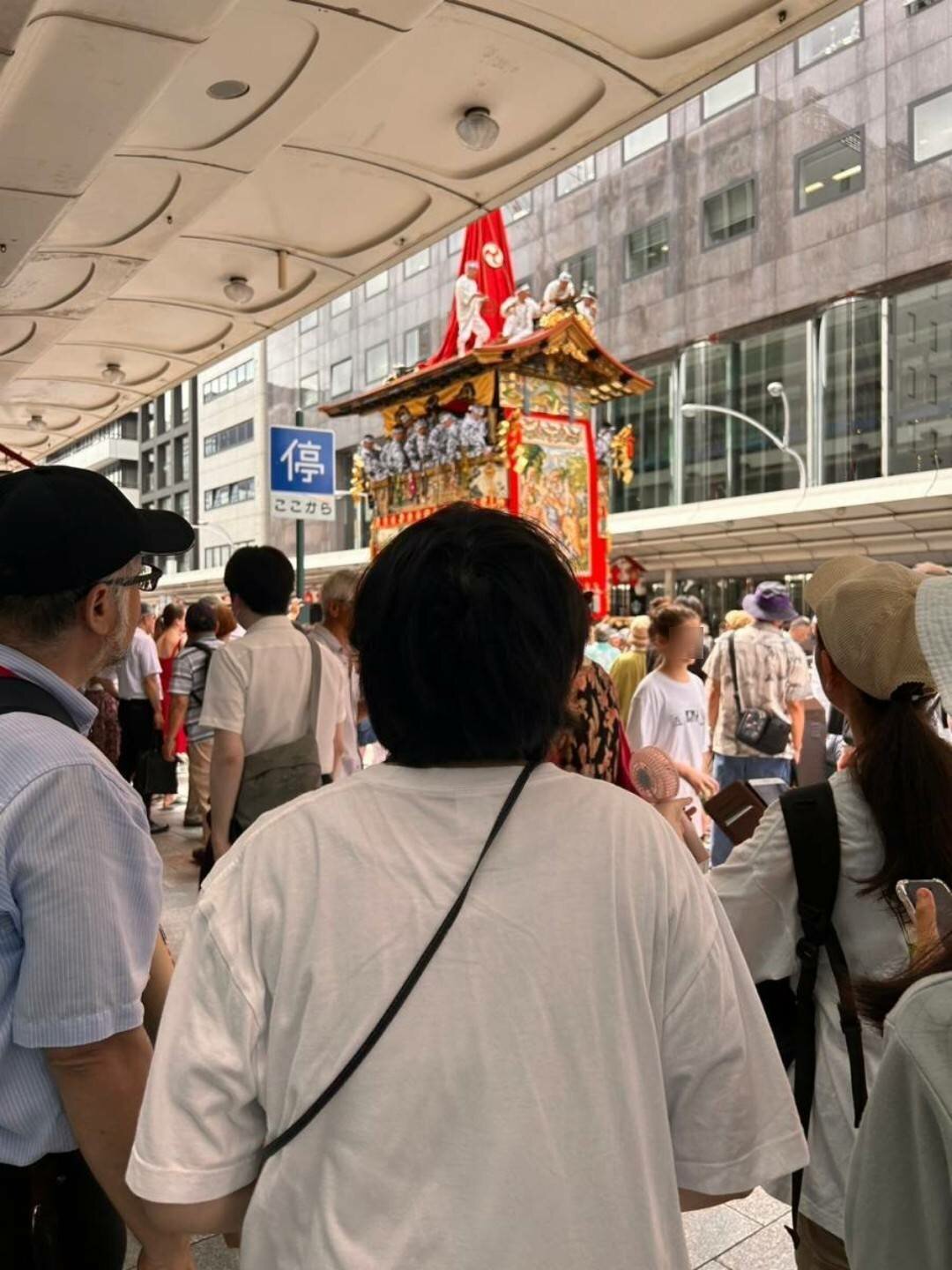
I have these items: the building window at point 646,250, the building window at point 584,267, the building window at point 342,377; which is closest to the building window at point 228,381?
the building window at point 342,377

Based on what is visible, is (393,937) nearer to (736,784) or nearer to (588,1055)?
(588,1055)

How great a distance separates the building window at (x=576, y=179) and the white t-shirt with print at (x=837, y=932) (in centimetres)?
3767

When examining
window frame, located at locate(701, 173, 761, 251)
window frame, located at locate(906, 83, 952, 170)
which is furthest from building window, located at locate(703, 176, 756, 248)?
window frame, located at locate(906, 83, 952, 170)

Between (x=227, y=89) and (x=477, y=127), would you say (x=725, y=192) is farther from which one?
(x=227, y=89)

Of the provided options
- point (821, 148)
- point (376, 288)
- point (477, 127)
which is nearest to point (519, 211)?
point (376, 288)

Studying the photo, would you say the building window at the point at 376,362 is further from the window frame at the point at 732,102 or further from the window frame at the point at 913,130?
the window frame at the point at 913,130

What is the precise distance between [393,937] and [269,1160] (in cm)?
30

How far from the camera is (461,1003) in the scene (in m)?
1.22

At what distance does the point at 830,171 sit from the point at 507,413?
21861mm

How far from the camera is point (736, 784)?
8.21 feet

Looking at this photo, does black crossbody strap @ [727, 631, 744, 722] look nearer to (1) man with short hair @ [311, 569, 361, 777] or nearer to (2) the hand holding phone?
(1) man with short hair @ [311, 569, 361, 777]

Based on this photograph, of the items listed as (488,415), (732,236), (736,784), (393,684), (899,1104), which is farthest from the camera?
(732,236)

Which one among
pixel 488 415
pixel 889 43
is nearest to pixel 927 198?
pixel 889 43

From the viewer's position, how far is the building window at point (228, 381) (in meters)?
55.9
